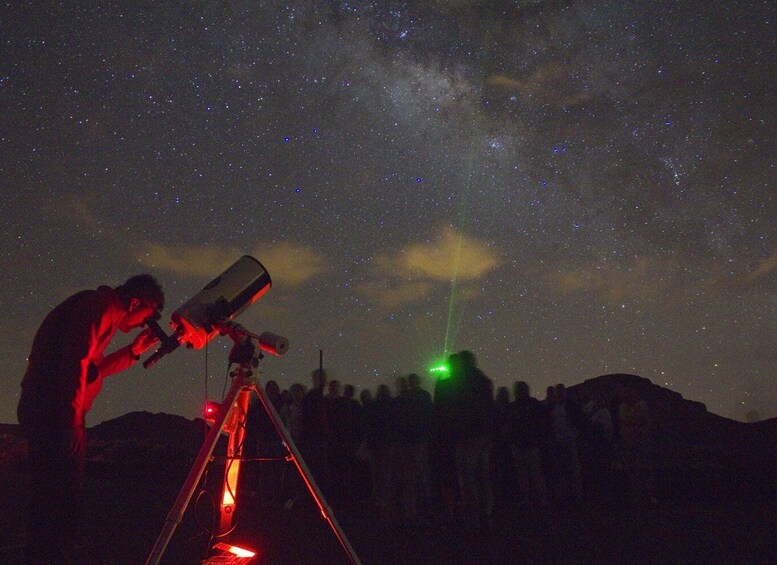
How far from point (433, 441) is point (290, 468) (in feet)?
8.74

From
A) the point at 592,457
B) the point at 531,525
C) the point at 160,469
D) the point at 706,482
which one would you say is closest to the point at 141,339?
the point at 531,525

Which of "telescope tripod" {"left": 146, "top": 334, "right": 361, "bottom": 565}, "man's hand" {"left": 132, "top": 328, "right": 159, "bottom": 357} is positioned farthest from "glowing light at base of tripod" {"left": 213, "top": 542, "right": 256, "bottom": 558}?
"man's hand" {"left": 132, "top": 328, "right": 159, "bottom": 357}

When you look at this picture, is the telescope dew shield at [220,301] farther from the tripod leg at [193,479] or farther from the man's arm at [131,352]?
the tripod leg at [193,479]

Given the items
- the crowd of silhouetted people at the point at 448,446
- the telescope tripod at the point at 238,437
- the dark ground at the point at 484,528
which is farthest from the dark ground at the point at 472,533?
A: the telescope tripod at the point at 238,437

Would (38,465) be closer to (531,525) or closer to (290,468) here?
(531,525)

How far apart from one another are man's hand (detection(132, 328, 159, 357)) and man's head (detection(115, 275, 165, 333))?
62 mm

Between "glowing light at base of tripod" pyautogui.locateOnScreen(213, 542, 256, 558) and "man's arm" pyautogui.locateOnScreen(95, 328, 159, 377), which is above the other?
"man's arm" pyautogui.locateOnScreen(95, 328, 159, 377)

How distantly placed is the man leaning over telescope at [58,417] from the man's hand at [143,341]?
0.95ft

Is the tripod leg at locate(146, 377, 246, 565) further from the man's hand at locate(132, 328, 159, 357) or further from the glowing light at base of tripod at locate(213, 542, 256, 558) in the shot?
the man's hand at locate(132, 328, 159, 357)

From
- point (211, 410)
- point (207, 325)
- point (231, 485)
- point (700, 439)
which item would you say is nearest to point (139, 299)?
point (207, 325)

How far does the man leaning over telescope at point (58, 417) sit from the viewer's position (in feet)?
8.13

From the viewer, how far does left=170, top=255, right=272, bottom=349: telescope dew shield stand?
292 cm

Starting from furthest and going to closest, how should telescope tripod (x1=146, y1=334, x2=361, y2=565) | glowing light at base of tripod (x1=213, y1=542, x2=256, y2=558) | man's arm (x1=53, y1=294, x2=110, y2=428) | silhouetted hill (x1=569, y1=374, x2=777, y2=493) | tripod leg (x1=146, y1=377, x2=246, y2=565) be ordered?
silhouetted hill (x1=569, y1=374, x2=777, y2=493), glowing light at base of tripod (x1=213, y1=542, x2=256, y2=558), telescope tripod (x1=146, y1=334, x2=361, y2=565), man's arm (x1=53, y1=294, x2=110, y2=428), tripod leg (x1=146, y1=377, x2=246, y2=565)

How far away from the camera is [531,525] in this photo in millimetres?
5844
